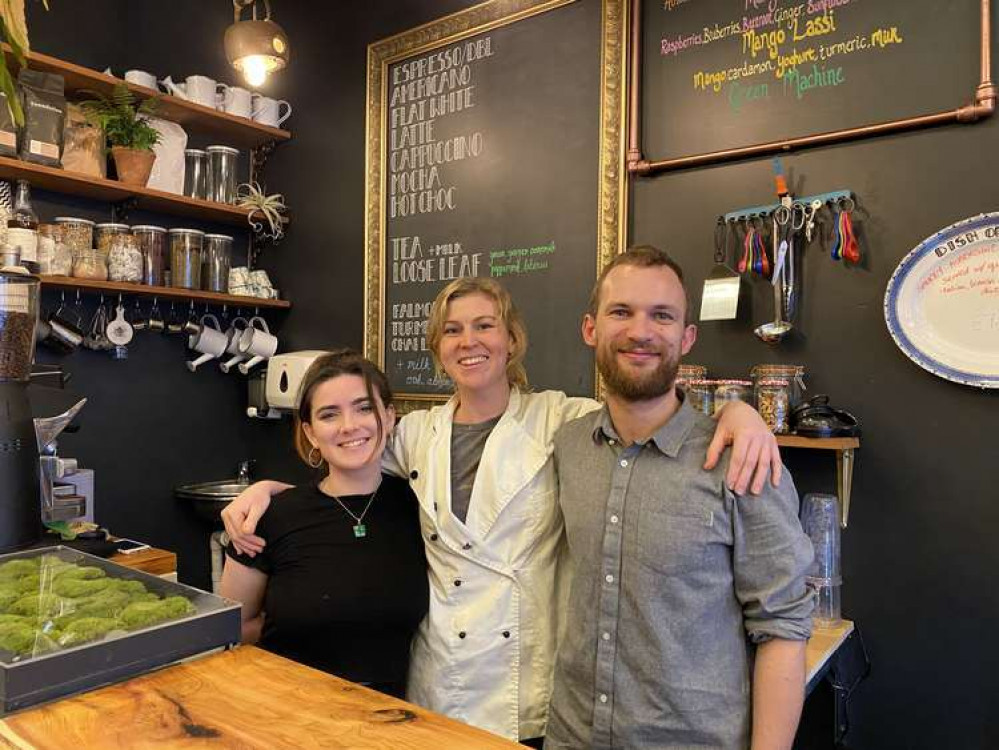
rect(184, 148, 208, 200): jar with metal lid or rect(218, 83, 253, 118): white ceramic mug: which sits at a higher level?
rect(218, 83, 253, 118): white ceramic mug

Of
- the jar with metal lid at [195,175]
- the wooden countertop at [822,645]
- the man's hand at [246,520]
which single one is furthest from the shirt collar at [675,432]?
the jar with metal lid at [195,175]

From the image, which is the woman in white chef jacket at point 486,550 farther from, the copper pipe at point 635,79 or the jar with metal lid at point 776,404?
the copper pipe at point 635,79

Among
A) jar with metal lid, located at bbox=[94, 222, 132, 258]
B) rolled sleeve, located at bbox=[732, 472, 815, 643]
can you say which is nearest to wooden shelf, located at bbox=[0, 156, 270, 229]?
jar with metal lid, located at bbox=[94, 222, 132, 258]

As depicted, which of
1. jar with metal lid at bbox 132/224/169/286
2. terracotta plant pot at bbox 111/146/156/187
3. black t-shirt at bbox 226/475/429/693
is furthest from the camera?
jar with metal lid at bbox 132/224/169/286

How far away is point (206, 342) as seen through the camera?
11.1 feet

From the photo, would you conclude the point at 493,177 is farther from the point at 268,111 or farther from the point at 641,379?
the point at 641,379

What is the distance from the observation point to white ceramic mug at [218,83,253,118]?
3271mm

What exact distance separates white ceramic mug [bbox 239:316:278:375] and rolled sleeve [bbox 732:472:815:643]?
2.72 m

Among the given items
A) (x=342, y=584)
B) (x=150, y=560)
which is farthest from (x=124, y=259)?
(x=342, y=584)

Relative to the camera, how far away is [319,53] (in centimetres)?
340

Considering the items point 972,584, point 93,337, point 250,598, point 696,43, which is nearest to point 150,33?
point 93,337

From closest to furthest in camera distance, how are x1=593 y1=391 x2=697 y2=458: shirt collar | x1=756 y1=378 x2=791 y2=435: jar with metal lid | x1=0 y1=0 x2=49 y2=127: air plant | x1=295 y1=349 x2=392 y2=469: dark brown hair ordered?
x1=0 y1=0 x2=49 y2=127: air plant < x1=593 y1=391 x2=697 y2=458: shirt collar < x1=295 y1=349 x2=392 y2=469: dark brown hair < x1=756 y1=378 x2=791 y2=435: jar with metal lid

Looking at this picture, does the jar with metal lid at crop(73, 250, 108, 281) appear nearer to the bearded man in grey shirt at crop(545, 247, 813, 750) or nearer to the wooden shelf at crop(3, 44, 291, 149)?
the wooden shelf at crop(3, 44, 291, 149)

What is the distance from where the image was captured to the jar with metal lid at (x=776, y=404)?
6.53 ft
